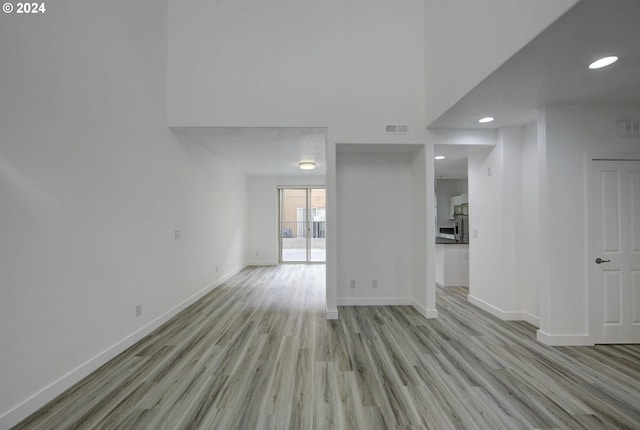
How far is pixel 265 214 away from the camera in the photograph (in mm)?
7973

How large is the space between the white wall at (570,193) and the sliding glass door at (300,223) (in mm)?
5847

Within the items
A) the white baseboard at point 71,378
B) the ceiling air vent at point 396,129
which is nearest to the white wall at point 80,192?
the white baseboard at point 71,378

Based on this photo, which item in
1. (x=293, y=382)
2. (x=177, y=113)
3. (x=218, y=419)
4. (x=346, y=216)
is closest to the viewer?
(x=218, y=419)

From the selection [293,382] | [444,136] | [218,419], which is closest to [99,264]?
[218,419]

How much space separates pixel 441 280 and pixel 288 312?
3.28 meters

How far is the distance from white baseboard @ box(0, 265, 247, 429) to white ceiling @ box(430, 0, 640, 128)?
428cm

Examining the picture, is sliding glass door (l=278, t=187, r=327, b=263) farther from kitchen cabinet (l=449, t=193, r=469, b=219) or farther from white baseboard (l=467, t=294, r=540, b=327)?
white baseboard (l=467, t=294, r=540, b=327)

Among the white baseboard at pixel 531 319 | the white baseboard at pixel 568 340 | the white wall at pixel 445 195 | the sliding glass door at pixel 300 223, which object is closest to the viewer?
the white baseboard at pixel 568 340

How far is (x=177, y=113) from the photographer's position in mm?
3580

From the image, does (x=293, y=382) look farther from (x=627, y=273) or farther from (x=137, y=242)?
(x=627, y=273)

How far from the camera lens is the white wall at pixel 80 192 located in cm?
180

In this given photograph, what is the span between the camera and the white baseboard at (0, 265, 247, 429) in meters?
1.76

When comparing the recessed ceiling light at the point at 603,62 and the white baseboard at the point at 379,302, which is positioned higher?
the recessed ceiling light at the point at 603,62

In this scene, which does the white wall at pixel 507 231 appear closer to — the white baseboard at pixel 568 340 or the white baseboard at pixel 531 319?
the white baseboard at pixel 531 319
